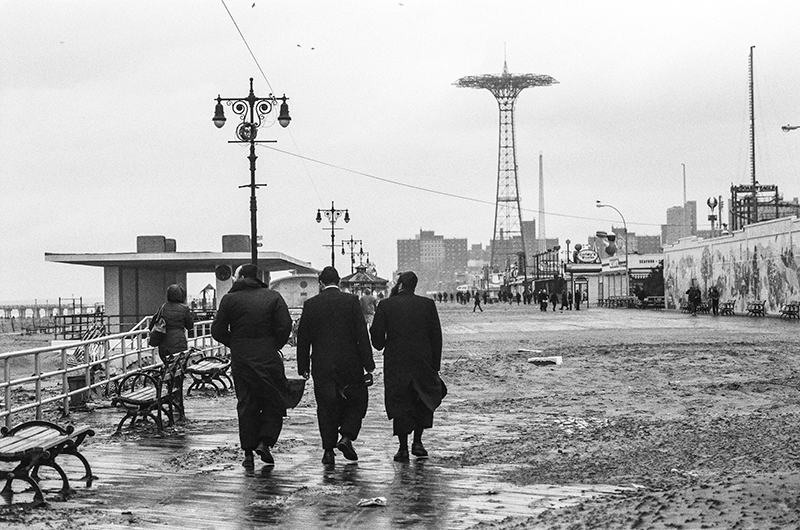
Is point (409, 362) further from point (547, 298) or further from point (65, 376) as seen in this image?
point (547, 298)

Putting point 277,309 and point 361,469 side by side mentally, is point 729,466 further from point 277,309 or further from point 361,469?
point 277,309

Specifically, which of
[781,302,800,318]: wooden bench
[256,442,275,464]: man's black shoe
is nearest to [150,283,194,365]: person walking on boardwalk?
[256,442,275,464]: man's black shoe

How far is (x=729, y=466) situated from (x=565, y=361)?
50.0 feet

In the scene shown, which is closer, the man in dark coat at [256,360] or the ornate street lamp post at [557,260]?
the man in dark coat at [256,360]

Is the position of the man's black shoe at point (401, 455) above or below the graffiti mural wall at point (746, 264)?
below

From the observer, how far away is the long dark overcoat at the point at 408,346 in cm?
1060

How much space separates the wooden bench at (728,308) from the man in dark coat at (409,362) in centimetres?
5583

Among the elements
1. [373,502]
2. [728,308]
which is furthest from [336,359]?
[728,308]

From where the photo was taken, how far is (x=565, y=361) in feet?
81.5

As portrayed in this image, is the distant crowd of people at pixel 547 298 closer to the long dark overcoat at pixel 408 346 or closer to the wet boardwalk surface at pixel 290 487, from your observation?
the wet boardwalk surface at pixel 290 487

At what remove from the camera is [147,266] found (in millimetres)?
53281

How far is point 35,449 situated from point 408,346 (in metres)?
3.75

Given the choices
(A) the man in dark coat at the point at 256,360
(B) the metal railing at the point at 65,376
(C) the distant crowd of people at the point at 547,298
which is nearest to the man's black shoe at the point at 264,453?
(A) the man in dark coat at the point at 256,360

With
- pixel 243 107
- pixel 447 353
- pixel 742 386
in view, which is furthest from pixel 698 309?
pixel 742 386
